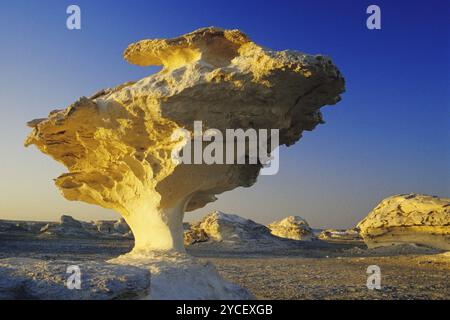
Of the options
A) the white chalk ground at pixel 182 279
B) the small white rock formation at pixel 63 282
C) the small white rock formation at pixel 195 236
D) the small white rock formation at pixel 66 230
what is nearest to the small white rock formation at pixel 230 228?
the small white rock formation at pixel 195 236

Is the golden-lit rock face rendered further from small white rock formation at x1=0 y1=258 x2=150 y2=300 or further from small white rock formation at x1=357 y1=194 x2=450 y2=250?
small white rock formation at x1=357 y1=194 x2=450 y2=250

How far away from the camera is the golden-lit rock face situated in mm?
7664

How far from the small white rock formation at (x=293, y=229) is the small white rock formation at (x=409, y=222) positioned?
1445 cm

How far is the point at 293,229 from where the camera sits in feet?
145

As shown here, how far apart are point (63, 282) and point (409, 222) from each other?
80.9 feet

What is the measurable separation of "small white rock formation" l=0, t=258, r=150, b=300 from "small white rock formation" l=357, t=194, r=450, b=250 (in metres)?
22.5

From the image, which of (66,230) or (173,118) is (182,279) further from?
(66,230)

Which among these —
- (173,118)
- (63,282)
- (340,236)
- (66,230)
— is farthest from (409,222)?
(340,236)

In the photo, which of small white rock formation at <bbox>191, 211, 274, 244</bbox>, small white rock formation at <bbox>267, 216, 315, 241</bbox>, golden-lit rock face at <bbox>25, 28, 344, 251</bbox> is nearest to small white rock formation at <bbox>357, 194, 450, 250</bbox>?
small white rock formation at <bbox>191, 211, 274, 244</bbox>

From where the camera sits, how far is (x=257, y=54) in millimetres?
7586

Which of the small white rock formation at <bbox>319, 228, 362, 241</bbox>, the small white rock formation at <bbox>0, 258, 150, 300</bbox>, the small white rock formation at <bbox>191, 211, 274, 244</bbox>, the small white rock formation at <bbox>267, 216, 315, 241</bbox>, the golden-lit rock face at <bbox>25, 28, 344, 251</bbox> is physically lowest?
the small white rock formation at <bbox>319, 228, 362, 241</bbox>

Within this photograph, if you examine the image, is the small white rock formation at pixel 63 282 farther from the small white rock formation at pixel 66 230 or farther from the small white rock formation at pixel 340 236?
the small white rock formation at pixel 340 236
